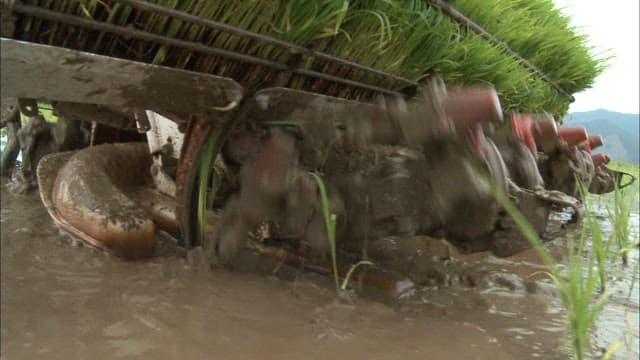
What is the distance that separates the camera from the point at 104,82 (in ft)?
3.70

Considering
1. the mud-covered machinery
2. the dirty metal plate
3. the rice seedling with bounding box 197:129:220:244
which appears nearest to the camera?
the dirty metal plate

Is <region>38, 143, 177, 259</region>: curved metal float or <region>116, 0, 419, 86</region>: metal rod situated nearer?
<region>116, 0, 419, 86</region>: metal rod

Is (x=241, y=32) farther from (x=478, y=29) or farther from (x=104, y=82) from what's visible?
(x=478, y=29)

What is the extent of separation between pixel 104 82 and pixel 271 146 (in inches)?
18.9

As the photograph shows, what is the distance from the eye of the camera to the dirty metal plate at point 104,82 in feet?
3.28

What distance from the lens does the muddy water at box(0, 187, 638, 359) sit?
1098 mm

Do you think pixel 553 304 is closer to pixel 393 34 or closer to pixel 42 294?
pixel 393 34

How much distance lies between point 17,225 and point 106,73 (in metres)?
1.33

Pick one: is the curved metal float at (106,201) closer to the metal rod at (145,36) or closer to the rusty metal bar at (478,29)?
the metal rod at (145,36)

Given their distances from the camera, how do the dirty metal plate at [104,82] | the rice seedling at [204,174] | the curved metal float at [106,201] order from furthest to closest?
1. the curved metal float at [106,201]
2. the rice seedling at [204,174]
3. the dirty metal plate at [104,82]

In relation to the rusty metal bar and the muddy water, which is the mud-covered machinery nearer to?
the muddy water

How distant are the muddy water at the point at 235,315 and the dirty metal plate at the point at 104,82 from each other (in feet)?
1.77

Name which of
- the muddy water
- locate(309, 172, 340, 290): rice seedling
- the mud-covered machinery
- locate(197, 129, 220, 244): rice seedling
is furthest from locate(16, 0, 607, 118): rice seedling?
the muddy water

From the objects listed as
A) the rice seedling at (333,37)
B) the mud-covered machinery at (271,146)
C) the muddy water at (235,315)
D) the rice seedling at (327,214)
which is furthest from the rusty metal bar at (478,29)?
the muddy water at (235,315)
